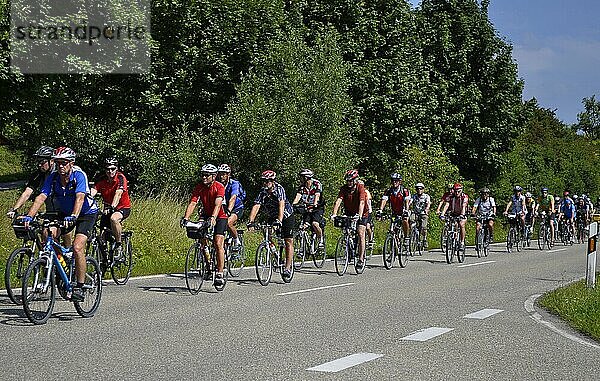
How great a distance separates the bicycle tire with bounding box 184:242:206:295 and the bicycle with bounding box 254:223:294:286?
5.16 ft

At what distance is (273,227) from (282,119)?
53.2 feet

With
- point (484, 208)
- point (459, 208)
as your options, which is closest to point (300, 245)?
point (459, 208)

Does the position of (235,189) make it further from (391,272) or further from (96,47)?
(96,47)

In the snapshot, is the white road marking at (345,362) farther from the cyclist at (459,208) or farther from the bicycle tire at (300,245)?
the cyclist at (459,208)

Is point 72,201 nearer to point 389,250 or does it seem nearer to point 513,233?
point 389,250

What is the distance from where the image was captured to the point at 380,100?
41688mm

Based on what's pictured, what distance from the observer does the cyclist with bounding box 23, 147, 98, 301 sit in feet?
34.4

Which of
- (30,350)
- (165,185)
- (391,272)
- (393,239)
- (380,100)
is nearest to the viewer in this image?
(30,350)

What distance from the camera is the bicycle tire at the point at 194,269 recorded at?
13.8 m

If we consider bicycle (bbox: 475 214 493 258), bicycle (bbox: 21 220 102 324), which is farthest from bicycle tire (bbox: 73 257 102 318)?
bicycle (bbox: 475 214 493 258)

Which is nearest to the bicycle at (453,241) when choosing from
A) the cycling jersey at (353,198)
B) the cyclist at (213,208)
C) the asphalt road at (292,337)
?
the cycling jersey at (353,198)

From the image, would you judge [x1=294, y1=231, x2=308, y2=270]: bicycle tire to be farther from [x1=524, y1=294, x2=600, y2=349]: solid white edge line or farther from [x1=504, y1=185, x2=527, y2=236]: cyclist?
[x1=504, y1=185, x2=527, y2=236]: cyclist

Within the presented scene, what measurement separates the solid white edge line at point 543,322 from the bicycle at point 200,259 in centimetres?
495

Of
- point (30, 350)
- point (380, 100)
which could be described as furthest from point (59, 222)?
point (380, 100)
